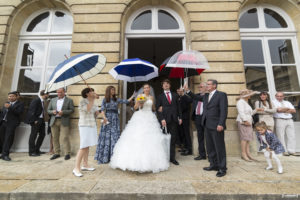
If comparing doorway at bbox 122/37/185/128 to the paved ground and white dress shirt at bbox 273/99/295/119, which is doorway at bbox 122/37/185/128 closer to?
white dress shirt at bbox 273/99/295/119

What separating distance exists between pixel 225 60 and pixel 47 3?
7.23 meters

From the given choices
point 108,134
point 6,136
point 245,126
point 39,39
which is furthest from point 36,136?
point 245,126

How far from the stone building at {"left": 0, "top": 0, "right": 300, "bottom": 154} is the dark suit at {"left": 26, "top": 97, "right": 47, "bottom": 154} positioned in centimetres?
81

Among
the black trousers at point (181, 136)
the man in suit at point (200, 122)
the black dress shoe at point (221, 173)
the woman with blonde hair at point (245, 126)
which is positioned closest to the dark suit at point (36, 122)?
the black trousers at point (181, 136)

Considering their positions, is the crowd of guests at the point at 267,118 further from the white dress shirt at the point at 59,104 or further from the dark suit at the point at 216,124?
the white dress shirt at the point at 59,104

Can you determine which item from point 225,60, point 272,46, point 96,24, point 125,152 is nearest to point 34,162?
point 125,152

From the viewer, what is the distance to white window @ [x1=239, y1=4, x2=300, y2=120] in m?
5.53

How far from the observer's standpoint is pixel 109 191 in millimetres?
2416

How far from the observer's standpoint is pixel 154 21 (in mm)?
6020

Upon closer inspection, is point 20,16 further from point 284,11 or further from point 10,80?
point 284,11

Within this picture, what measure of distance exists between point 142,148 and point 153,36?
14.2 feet

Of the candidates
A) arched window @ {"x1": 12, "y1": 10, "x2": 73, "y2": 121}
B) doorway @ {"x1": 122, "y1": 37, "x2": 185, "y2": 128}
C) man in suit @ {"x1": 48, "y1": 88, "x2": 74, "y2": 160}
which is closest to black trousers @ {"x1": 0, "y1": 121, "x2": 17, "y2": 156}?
man in suit @ {"x1": 48, "y1": 88, "x2": 74, "y2": 160}

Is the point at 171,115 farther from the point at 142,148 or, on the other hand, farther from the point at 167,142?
the point at 142,148

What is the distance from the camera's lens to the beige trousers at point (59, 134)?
180 inches
